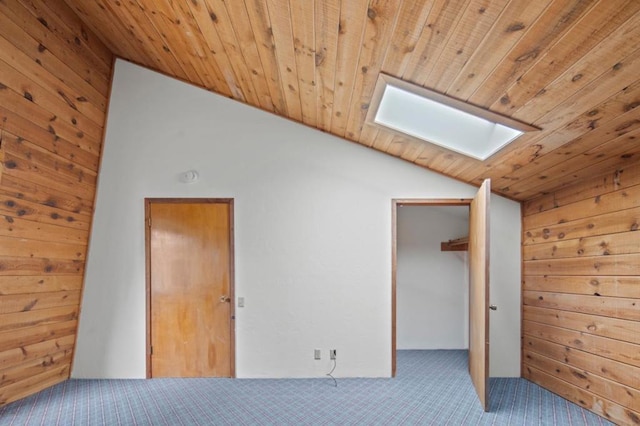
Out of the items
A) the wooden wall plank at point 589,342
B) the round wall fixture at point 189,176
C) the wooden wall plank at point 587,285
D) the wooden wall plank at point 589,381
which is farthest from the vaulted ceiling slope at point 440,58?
the wooden wall plank at point 589,381

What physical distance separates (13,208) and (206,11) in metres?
2.10

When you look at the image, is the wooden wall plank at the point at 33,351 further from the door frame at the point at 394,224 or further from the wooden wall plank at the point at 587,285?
the wooden wall plank at the point at 587,285

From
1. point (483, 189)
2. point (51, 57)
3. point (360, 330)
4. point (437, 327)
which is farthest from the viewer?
point (437, 327)

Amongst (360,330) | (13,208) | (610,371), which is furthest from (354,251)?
(13,208)

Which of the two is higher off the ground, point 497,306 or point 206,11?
point 206,11

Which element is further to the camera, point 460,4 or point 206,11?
point 206,11

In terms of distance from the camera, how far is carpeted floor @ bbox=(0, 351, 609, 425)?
2.58 m

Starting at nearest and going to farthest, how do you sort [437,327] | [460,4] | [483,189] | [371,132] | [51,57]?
[460,4] → [51,57] → [483,189] → [371,132] → [437,327]

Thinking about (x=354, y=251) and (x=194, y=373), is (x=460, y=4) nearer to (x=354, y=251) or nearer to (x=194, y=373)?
(x=354, y=251)

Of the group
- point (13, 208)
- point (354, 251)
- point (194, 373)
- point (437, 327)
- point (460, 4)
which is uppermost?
point (460, 4)

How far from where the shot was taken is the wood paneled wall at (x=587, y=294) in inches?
92.4

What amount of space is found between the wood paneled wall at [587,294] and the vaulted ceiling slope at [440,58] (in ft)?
0.75

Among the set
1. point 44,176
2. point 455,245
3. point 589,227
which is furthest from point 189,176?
point 589,227

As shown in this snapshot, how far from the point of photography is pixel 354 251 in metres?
3.41
